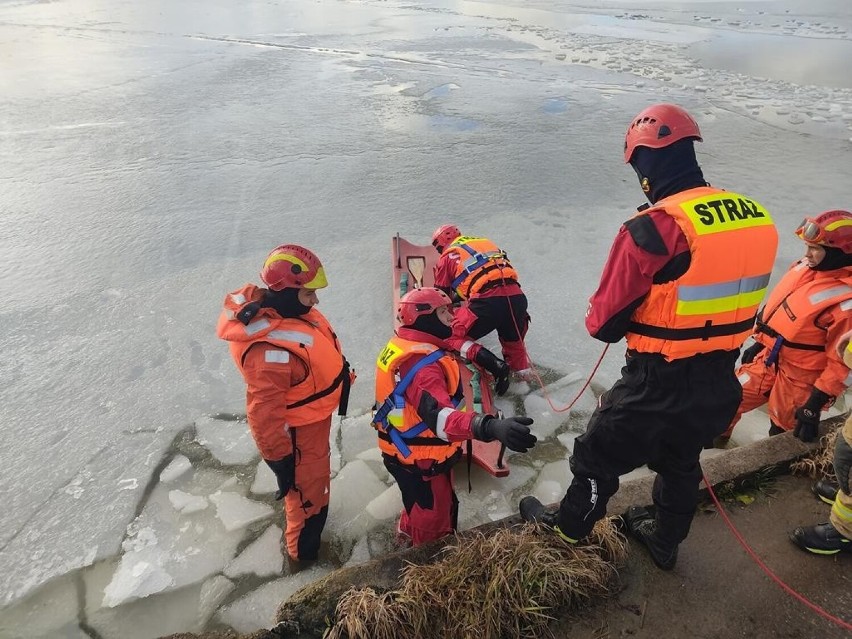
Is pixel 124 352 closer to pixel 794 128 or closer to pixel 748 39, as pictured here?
pixel 794 128

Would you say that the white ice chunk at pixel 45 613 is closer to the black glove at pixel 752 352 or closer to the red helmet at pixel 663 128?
the red helmet at pixel 663 128

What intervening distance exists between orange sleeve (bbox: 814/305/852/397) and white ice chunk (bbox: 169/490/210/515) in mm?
2888

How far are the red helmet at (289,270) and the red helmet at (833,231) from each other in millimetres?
2131

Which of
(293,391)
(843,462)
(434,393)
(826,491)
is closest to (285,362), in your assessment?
(293,391)

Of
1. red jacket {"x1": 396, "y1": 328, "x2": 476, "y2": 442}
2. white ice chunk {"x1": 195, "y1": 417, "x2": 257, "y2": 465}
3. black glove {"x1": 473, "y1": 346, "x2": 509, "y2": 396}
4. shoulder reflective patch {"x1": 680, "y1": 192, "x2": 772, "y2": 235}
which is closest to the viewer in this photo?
shoulder reflective patch {"x1": 680, "y1": 192, "x2": 772, "y2": 235}

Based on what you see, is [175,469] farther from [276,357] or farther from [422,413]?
[422,413]

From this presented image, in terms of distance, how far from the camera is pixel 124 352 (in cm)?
342

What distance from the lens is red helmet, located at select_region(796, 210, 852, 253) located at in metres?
2.31

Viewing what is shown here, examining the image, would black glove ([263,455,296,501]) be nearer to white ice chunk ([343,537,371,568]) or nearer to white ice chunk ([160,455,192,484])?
white ice chunk ([343,537,371,568])

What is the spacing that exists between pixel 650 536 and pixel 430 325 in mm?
1113

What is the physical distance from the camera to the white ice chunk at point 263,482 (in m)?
2.67

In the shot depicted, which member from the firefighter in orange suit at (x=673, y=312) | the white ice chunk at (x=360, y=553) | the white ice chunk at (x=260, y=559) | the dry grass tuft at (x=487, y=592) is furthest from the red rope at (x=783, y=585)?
the white ice chunk at (x=260, y=559)

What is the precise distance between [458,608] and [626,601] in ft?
1.93

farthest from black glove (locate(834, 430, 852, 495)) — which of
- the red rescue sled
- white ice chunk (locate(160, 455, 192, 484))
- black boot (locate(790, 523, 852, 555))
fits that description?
white ice chunk (locate(160, 455, 192, 484))
